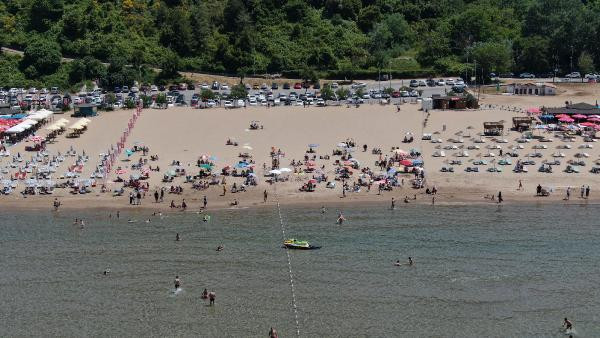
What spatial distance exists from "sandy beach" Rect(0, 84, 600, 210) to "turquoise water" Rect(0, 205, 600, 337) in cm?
291

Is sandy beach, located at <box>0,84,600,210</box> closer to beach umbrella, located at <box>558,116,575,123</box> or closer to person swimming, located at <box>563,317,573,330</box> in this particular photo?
beach umbrella, located at <box>558,116,575,123</box>

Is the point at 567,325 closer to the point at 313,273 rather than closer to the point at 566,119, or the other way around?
the point at 313,273

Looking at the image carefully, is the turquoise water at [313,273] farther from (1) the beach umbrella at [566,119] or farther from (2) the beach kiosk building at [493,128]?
(1) the beach umbrella at [566,119]

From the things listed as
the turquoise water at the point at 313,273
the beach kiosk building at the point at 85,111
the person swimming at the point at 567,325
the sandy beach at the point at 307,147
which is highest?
the beach kiosk building at the point at 85,111

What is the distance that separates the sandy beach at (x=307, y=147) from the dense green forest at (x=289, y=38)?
12580 mm

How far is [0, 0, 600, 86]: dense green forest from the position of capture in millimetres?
111312

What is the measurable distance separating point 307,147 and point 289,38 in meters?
43.8

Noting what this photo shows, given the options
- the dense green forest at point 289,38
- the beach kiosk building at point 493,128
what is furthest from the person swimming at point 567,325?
the dense green forest at point 289,38

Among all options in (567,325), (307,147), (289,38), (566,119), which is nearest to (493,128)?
(566,119)

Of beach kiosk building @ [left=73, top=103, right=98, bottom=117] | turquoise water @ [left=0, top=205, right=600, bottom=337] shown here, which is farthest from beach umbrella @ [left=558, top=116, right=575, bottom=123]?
beach kiosk building @ [left=73, top=103, right=98, bottom=117]

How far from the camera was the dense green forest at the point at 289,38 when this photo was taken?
111 meters

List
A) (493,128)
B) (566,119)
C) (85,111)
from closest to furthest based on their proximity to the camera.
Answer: (493,128) → (566,119) → (85,111)

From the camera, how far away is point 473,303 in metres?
47.9

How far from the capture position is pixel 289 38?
394 ft
